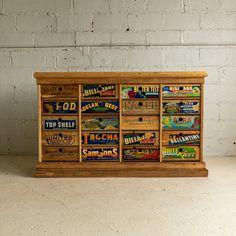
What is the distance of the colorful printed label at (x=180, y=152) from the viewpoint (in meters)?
2.69

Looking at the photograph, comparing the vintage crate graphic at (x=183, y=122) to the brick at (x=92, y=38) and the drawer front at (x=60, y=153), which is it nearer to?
the drawer front at (x=60, y=153)

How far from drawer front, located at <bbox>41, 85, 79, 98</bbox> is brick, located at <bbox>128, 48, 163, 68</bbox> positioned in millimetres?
906

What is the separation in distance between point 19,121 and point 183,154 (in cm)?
165

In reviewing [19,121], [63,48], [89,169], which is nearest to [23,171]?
[89,169]

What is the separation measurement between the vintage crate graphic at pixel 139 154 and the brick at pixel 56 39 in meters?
1.30

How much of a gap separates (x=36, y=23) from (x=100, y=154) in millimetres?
1505

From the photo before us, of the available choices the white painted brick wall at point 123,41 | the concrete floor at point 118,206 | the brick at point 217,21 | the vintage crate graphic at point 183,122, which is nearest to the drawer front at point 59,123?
the concrete floor at point 118,206

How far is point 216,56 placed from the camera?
3391 mm

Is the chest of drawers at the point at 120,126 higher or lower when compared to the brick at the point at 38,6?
lower

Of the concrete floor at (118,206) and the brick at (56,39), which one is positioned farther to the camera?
the brick at (56,39)

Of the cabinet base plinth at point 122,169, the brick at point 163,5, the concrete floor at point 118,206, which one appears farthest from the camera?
the brick at point 163,5

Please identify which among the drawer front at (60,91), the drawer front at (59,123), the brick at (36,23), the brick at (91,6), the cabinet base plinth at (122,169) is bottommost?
the cabinet base plinth at (122,169)

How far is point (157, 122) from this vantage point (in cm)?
268

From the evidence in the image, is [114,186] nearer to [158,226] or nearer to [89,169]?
[89,169]
